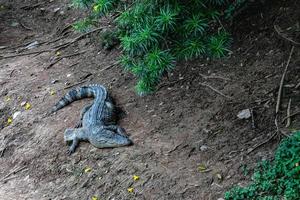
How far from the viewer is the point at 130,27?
561cm

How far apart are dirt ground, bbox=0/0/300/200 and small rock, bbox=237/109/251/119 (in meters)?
0.05

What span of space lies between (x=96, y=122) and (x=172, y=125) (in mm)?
1247

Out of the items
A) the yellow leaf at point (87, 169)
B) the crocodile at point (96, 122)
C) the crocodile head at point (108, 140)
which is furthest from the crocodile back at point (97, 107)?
the yellow leaf at point (87, 169)

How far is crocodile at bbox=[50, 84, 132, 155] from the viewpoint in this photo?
6398 mm

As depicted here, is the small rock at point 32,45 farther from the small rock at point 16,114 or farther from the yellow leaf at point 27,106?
the small rock at point 16,114

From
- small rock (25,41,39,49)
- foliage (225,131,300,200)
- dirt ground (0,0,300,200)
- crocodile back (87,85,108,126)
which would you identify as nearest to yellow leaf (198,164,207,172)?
dirt ground (0,0,300,200)

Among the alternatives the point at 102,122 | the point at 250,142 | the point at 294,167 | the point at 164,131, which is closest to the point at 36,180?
the point at 102,122

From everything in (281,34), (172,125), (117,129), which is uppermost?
(281,34)

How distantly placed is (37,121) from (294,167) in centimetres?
404

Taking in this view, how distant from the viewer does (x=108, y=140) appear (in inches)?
250

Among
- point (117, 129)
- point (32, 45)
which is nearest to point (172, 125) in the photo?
point (117, 129)

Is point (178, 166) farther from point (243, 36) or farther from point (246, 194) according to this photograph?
point (243, 36)

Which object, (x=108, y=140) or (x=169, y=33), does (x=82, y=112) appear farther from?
(x=169, y=33)

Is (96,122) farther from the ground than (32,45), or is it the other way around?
(96,122)
